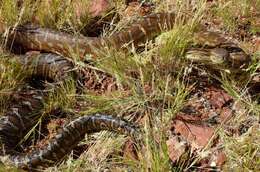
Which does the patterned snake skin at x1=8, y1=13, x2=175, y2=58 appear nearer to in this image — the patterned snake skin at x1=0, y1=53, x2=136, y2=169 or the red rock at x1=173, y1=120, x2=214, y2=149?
the patterned snake skin at x1=0, y1=53, x2=136, y2=169

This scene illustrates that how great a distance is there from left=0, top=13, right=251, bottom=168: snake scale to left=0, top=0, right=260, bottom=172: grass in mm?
126

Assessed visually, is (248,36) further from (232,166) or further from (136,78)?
(232,166)

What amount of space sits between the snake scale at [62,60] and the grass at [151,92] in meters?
0.13

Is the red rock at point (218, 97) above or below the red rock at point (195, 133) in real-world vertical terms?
above

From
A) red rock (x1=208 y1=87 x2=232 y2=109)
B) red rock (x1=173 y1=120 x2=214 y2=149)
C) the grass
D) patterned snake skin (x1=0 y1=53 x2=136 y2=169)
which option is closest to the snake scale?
patterned snake skin (x1=0 y1=53 x2=136 y2=169)

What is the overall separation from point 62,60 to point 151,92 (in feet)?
5.00

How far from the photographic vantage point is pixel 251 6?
7148mm

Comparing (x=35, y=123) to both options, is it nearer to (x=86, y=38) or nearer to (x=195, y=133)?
(x=86, y=38)

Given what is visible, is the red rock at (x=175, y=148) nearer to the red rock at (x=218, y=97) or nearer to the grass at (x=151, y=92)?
the grass at (x=151, y=92)

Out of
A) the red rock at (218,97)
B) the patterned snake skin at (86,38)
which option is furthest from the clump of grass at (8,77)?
the red rock at (218,97)

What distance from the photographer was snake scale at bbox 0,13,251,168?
5.63 m

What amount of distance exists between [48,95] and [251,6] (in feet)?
9.03

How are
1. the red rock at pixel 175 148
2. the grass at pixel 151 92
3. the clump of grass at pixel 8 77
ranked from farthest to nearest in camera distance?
the clump of grass at pixel 8 77, the red rock at pixel 175 148, the grass at pixel 151 92

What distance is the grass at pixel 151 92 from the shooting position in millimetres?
5074
